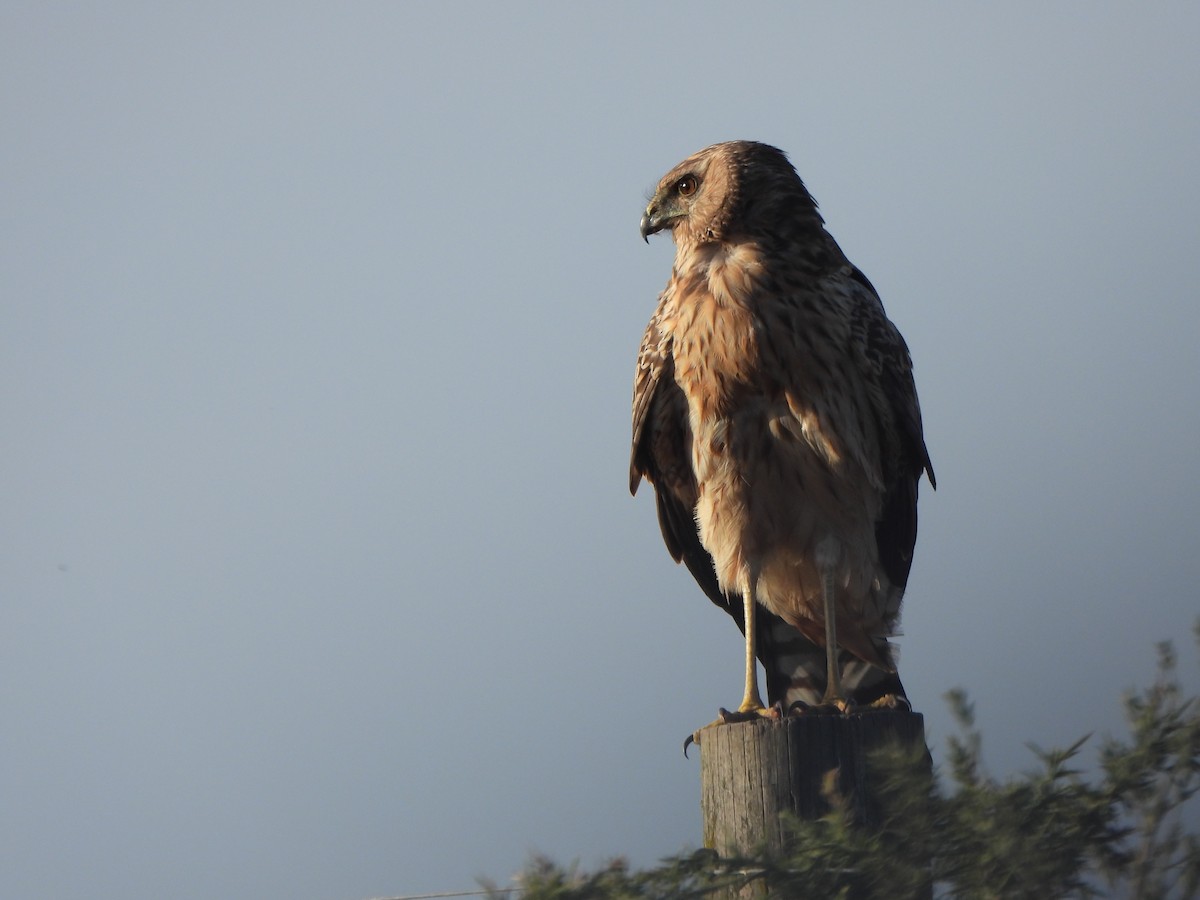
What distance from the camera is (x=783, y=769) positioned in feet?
11.5

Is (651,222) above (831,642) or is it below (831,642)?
above

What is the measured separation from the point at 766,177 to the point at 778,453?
1182 mm

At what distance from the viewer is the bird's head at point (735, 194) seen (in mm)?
5453

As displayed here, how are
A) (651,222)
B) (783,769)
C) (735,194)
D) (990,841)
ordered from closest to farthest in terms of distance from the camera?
1. (990,841)
2. (783,769)
3. (735,194)
4. (651,222)

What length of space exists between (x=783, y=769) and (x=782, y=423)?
1.91 metres

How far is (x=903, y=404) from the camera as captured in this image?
5.41 metres

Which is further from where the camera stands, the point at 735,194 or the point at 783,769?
the point at 735,194

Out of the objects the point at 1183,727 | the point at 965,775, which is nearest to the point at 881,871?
the point at 965,775

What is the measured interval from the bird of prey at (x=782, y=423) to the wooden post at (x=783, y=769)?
1195 millimetres

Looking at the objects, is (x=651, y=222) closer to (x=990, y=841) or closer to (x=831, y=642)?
(x=831, y=642)

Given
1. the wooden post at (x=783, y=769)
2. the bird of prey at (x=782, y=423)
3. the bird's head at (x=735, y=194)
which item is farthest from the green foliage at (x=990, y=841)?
the bird's head at (x=735, y=194)

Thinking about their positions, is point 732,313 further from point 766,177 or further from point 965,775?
point 965,775

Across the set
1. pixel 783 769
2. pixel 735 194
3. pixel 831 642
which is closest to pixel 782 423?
pixel 831 642

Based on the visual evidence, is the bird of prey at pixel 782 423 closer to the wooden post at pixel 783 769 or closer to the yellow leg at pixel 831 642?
the yellow leg at pixel 831 642
